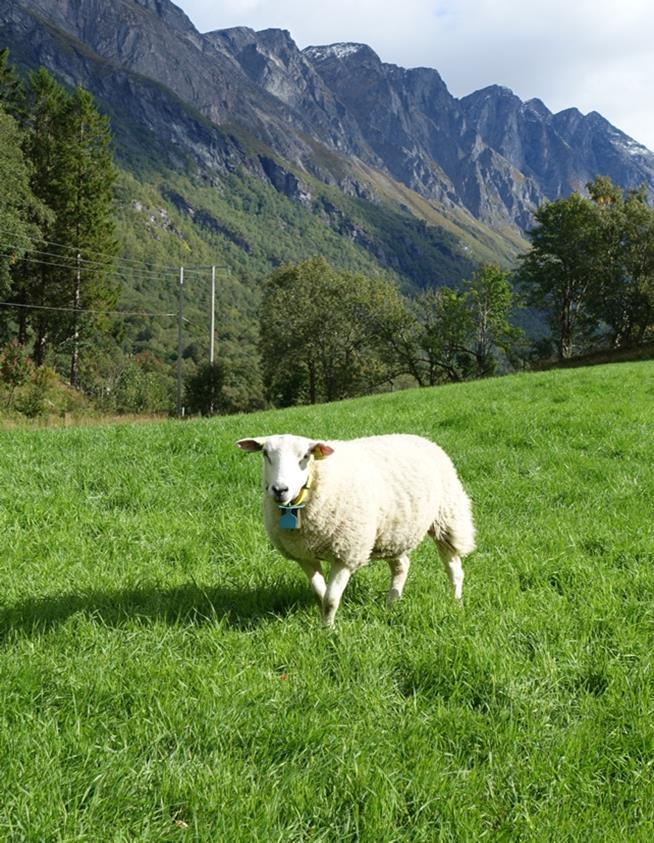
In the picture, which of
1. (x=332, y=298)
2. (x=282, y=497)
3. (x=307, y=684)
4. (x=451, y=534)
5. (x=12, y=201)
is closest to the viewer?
(x=307, y=684)

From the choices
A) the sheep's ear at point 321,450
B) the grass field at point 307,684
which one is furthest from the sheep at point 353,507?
the grass field at point 307,684

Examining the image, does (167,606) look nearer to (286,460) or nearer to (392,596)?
(286,460)

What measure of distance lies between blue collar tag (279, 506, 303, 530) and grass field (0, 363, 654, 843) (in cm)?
70

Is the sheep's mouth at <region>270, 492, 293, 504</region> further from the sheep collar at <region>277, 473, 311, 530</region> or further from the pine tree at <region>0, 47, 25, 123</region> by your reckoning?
the pine tree at <region>0, 47, 25, 123</region>

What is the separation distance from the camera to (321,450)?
13.0 feet

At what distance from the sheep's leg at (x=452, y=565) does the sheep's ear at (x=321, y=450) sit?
1.48 metres

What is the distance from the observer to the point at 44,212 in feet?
114

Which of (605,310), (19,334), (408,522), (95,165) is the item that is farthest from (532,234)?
(408,522)

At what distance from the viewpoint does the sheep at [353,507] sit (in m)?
3.89

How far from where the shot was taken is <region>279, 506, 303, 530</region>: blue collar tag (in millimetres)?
3861

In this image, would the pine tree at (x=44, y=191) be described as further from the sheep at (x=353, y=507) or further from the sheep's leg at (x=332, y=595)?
the sheep's leg at (x=332, y=595)

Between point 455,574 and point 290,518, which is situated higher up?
point 290,518

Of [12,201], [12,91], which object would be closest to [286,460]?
[12,201]

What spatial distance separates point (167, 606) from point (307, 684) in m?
1.48
